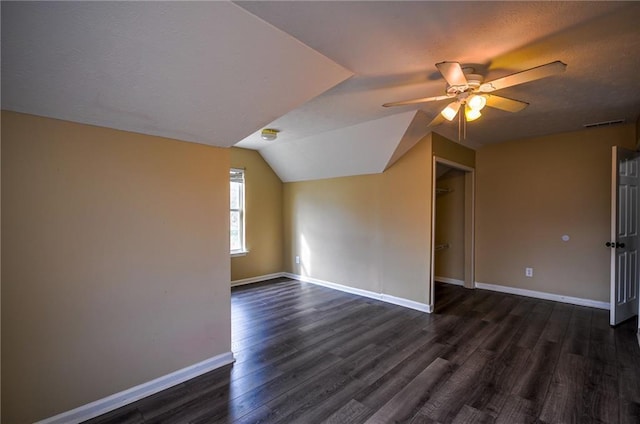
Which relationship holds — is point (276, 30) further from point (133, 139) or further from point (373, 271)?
point (373, 271)

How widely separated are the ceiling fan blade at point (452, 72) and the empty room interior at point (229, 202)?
0.05ft

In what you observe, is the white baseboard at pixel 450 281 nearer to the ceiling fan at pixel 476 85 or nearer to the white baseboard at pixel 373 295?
the white baseboard at pixel 373 295

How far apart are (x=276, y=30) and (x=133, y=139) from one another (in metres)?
1.29

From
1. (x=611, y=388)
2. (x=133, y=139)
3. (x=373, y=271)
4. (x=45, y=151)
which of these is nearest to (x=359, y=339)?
(x=373, y=271)

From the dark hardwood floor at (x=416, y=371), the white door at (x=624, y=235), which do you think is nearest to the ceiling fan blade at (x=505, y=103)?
the white door at (x=624, y=235)

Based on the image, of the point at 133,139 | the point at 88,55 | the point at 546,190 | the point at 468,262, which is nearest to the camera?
the point at 88,55

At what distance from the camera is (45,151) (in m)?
1.74

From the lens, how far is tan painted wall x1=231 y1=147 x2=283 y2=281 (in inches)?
205

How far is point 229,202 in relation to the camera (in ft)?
8.25

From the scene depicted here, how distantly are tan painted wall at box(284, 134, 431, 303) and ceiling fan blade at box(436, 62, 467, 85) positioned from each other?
190cm

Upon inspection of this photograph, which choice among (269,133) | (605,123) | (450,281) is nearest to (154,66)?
(269,133)

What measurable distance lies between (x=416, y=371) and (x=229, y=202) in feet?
7.02

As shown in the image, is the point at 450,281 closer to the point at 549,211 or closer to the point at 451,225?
the point at 451,225

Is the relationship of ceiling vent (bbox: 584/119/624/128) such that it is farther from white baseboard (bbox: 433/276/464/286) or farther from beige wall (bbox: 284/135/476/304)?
white baseboard (bbox: 433/276/464/286)
